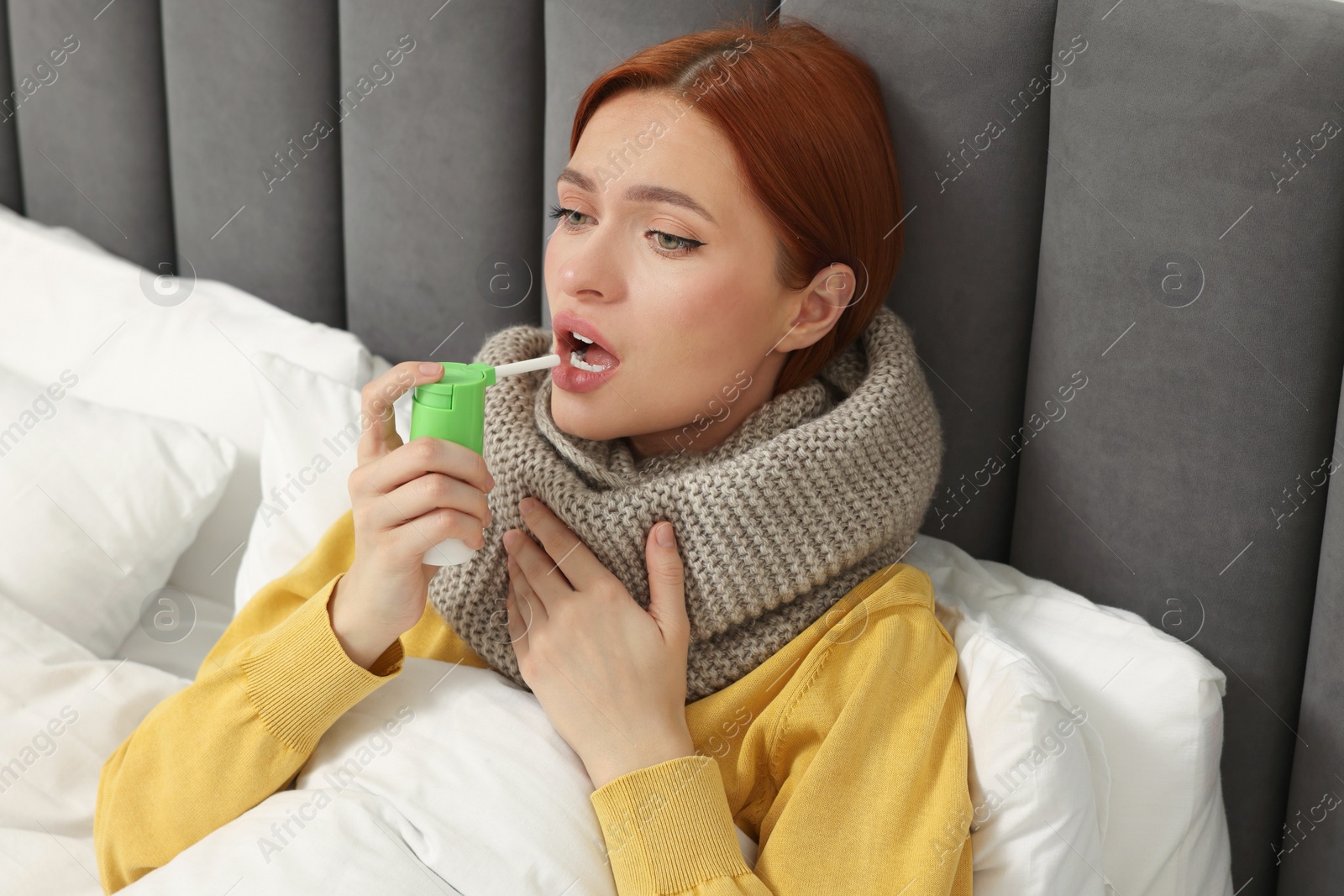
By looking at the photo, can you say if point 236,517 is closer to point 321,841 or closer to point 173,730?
point 173,730

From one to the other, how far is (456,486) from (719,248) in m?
0.33

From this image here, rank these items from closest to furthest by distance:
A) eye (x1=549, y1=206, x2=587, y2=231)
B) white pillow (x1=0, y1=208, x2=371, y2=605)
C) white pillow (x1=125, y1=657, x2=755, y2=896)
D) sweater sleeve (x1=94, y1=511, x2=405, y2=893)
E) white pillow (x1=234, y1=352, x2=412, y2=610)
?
1. white pillow (x1=125, y1=657, x2=755, y2=896)
2. sweater sleeve (x1=94, y1=511, x2=405, y2=893)
3. eye (x1=549, y1=206, x2=587, y2=231)
4. white pillow (x1=234, y1=352, x2=412, y2=610)
5. white pillow (x1=0, y1=208, x2=371, y2=605)

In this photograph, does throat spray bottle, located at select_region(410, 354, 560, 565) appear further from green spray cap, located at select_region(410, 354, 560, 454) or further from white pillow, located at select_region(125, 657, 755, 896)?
white pillow, located at select_region(125, 657, 755, 896)

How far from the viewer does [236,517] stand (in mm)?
1424

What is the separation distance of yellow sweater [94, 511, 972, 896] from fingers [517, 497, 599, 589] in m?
0.15

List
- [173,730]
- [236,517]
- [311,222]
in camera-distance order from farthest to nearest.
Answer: [311,222] → [236,517] → [173,730]

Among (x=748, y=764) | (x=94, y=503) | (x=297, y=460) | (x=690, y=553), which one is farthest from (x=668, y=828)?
(x=94, y=503)

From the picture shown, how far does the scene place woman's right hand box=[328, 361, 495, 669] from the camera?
2.71 feet

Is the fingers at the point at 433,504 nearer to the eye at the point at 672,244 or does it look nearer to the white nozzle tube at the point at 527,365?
the white nozzle tube at the point at 527,365

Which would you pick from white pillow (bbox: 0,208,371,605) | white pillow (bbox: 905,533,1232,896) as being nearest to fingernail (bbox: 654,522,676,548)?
white pillow (bbox: 905,533,1232,896)

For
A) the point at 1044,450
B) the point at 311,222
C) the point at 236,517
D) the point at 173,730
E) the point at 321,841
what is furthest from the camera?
the point at 311,222

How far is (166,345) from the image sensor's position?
150 cm

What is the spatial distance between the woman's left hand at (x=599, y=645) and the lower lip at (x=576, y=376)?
0.12 m

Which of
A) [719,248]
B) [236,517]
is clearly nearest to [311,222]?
[236,517]
